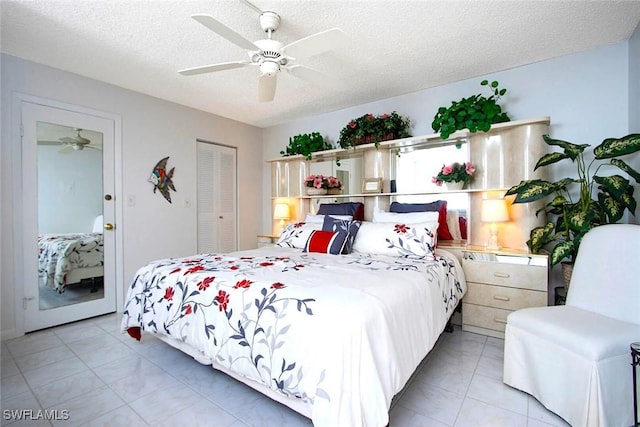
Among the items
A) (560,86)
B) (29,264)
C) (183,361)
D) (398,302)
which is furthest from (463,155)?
(29,264)

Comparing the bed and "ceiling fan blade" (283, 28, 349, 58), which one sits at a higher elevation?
"ceiling fan blade" (283, 28, 349, 58)

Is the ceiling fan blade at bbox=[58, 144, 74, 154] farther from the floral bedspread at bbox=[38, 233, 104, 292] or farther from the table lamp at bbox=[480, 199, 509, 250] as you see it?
the table lamp at bbox=[480, 199, 509, 250]

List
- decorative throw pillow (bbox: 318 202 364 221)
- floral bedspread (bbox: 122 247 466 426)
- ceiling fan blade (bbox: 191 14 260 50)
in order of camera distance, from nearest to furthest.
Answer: floral bedspread (bbox: 122 247 466 426)
ceiling fan blade (bbox: 191 14 260 50)
decorative throw pillow (bbox: 318 202 364 221)

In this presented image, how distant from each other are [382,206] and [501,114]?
1511 millimetres

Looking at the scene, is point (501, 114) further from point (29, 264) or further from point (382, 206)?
point (29, 264)

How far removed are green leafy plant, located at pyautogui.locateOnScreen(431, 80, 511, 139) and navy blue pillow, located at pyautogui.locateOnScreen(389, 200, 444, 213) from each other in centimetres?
68

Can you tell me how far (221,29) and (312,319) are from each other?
1.62m

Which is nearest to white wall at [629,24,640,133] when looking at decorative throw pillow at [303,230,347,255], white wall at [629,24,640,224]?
white wall at [629,24,640,224]

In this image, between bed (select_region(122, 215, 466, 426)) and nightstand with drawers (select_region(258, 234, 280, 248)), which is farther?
nightstand with drawers (select_region(258, 234, 280, 248))

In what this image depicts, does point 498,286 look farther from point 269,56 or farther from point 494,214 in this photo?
point 269,56

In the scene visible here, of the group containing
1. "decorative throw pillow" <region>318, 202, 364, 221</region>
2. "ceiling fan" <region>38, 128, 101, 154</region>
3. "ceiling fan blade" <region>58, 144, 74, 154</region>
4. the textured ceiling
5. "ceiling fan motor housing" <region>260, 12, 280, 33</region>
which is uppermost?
the textured ceiling

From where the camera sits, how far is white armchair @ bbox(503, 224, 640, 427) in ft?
4.67

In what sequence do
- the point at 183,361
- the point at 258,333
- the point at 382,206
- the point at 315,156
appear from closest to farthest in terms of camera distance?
the point at 258,333, the point at 183,361, the point at 382,206, the point at 315,156

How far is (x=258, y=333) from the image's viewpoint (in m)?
1.48
